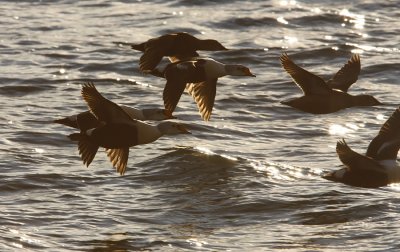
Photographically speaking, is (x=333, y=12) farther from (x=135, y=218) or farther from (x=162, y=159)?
(x=135, y=218)

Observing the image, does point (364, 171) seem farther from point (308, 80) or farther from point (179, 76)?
point (179, 76)

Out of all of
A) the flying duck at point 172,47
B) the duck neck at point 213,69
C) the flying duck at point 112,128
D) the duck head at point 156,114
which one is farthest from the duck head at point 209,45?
the flying duck at point 112,128

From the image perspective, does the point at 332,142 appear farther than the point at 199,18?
No

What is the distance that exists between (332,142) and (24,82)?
17.2 ft

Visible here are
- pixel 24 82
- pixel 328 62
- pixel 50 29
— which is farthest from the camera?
pixel 50 29

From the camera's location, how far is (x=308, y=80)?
1470 centimetres

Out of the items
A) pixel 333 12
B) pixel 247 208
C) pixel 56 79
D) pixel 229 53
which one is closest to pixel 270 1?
pixel 333 12

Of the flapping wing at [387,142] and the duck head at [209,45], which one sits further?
the duck head at [209,45]

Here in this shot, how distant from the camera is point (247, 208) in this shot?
1451 centimetres

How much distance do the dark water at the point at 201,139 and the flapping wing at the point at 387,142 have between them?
0.86 meters

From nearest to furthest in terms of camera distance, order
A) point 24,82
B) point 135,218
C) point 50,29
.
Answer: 1. point 135,218
2. point 24,82
3. point 50,29

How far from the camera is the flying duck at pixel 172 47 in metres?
14.8

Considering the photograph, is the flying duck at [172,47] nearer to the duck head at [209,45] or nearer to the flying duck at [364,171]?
the duck head at [209,45]

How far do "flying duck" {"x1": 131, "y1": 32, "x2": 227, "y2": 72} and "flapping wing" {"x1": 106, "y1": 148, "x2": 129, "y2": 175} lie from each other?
3.45ft
